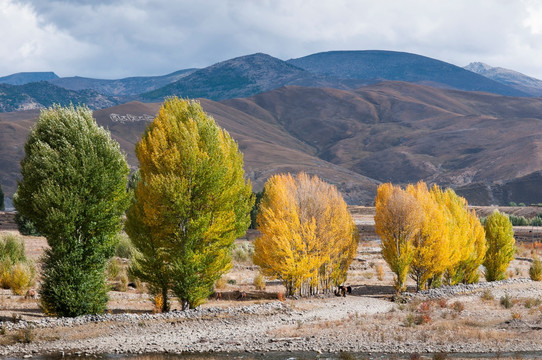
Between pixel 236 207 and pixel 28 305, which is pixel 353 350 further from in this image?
pixel 28 305

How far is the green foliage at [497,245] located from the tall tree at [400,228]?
9.95 metres

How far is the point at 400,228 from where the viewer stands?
1484 inches

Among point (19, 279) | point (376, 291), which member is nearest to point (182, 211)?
point (19, 279)

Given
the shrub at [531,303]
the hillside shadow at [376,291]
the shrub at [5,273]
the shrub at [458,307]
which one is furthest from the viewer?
the hillside shadow at [376,291]

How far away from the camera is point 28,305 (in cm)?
2836

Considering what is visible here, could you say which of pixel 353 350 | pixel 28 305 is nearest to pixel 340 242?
pixel 353 350

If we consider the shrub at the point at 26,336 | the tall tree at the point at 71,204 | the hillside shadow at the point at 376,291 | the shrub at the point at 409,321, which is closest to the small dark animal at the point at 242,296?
the hillside shadow at the point at 376,291

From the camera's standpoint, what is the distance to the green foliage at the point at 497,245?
44.4m

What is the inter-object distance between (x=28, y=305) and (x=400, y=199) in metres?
24.2

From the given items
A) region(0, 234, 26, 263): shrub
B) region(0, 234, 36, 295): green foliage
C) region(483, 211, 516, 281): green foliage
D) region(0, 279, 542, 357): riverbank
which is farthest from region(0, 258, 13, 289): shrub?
region(483, 211, 516, 281): green foliage

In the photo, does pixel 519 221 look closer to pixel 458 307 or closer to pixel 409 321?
pixel 458 307

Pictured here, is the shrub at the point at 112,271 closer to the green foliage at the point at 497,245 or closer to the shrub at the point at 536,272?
the green foliage at the point at 497,245

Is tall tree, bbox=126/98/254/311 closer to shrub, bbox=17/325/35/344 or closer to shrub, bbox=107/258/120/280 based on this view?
shrub, bbox=17/325/35/344

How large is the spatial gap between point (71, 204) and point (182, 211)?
16.8 ft
